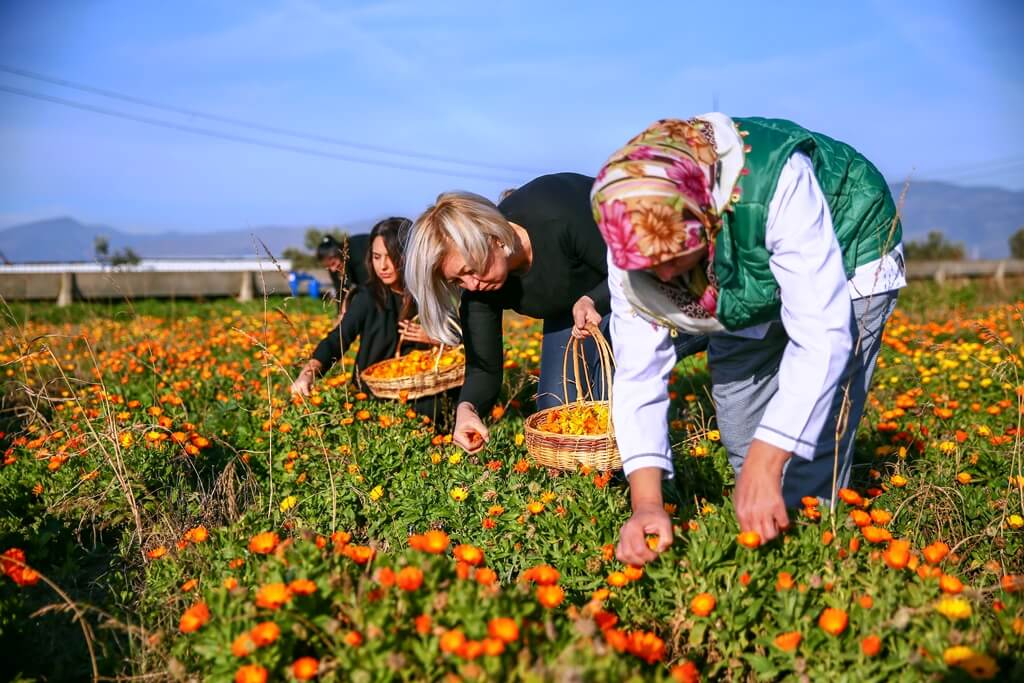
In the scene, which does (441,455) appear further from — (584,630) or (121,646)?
(584,630)

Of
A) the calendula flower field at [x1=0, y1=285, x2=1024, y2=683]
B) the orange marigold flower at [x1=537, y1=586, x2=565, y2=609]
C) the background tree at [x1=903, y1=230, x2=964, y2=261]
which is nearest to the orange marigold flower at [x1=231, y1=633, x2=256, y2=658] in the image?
the calendula flower field at [x1=0, y1=285, x2=1024, y2=683]

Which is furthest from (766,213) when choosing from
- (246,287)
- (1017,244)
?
(1017,244)

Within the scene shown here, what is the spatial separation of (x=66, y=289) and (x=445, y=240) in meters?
10.9

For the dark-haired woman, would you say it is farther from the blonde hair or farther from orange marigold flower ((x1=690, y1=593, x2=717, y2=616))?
orange marigold flower ((x1=690, y1=593, x2=717, y2=616))

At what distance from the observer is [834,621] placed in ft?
5.82

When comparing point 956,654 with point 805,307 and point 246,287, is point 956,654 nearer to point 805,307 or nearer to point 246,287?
point 805,307

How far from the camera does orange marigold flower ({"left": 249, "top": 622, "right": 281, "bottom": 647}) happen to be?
1682mm

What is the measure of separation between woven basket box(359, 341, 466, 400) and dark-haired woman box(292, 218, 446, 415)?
0.76 ft

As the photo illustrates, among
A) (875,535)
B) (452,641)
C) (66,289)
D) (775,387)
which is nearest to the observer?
(452,641)

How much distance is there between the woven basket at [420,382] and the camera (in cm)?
405

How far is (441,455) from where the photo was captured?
331 centimetres

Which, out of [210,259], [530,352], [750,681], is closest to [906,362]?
[530,352]

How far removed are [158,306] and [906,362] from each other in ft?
32.1

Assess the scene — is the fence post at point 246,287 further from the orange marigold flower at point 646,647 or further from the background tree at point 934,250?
the background tree at point 934,250
